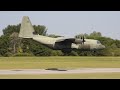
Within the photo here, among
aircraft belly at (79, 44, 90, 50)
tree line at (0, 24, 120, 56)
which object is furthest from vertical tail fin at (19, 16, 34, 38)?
tree line at (0, 24, 120, 56)

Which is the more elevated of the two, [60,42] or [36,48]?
[60,42]

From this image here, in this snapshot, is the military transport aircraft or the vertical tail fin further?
the military transport aircraft

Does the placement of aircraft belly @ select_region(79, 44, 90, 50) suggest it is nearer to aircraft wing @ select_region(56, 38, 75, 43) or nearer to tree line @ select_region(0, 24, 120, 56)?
aircraft wing @ select_region(56, 38, 75, 43)

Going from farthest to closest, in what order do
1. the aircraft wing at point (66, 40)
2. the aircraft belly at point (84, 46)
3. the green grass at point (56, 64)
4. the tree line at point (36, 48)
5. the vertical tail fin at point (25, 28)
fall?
the tree line at point (36, 48) → the aircraft belly at point (84, 46) → the aircraft wing at point (66, 40) → the vertical tail fin at point (25, 28) → the green grass at point (56, 64)

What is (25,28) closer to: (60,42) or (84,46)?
(60,42)

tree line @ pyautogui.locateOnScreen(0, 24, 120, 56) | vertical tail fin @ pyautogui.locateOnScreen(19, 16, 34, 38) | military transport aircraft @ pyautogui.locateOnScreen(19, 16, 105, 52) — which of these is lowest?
tree line @ pyautogui.locateOnScreen(0, 24, 120, 56)

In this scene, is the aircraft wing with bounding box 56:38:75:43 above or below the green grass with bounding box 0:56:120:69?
above

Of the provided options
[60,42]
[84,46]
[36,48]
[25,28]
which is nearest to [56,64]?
[25,28]

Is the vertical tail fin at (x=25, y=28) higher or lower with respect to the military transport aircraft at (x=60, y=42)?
higher

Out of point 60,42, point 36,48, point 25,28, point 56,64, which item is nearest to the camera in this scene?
point 56,64

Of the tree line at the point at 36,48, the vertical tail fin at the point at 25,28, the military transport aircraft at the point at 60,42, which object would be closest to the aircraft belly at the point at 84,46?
the military transport aircraft at the point at 60,42

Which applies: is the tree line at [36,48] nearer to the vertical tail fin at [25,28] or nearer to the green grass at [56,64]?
the vertical tail fin at [25,28]
